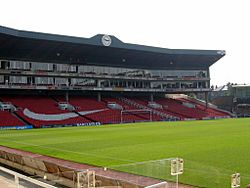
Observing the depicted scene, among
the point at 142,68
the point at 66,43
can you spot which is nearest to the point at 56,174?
the point at 66,43

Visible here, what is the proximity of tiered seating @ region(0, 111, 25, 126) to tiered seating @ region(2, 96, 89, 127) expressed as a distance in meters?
1.76

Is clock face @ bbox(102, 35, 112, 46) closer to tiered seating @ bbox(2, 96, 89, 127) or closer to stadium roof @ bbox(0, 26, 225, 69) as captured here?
stadium roof @ bbox(0, 26, 225, 69)

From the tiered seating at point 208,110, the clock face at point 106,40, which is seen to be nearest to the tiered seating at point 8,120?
the clock face at point 106,40

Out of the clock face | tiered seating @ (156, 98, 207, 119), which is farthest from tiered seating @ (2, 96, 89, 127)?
tiered seating @ (156, 98, 207, 119)

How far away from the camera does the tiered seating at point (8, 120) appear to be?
59.1 metres

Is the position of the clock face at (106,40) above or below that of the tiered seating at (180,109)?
above

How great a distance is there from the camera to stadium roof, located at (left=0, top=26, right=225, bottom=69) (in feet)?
219

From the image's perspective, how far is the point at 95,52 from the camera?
257 ft

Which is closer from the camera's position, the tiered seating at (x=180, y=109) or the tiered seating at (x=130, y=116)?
the tiered seating at (x=130, y=116)

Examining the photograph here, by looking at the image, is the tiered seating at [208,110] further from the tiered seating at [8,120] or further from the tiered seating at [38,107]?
the tiered seating at [8,120]

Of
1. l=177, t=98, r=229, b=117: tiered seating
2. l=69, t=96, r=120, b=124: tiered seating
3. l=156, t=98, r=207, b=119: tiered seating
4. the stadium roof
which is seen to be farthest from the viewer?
l=177, t=98, r=229, b=117: tiered seating

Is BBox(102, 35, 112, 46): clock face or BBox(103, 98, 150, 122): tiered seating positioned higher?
BBox(102, 35, 112, 46): clock face

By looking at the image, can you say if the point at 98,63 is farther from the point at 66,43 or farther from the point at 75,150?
the point at 75,150

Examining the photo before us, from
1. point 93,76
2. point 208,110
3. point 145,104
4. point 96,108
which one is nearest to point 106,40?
point 93,76
